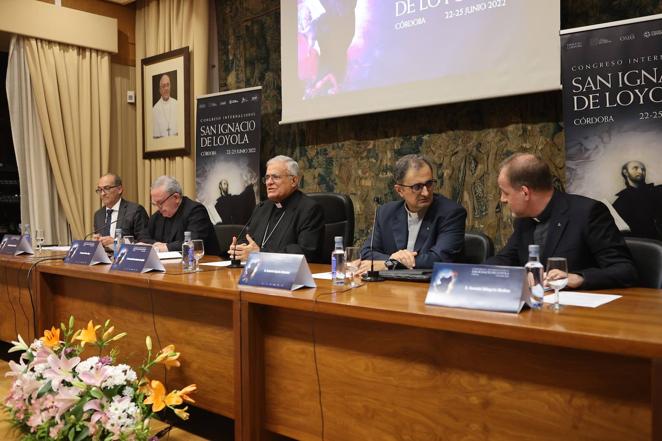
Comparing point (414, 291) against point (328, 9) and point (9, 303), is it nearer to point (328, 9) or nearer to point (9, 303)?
point (9, 303)

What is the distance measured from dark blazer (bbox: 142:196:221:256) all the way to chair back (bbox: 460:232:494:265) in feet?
5.80

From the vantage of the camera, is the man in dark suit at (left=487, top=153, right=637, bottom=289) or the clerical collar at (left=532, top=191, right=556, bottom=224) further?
the clerical collar at (left=532, top=191, right=556, bottom=224)

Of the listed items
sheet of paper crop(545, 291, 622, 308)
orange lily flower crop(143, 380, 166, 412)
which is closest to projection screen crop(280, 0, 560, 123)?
sheet of paper crop(545, 291, 622, 308)

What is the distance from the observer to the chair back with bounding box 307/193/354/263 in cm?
323

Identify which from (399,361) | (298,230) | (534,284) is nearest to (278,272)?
(399,361)

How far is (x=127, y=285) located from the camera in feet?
7.99

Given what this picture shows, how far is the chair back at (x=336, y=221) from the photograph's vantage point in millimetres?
3230

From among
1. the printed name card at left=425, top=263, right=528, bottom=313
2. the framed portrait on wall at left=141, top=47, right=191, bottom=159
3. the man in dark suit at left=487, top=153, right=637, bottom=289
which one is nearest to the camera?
the printed name card at left=425, top=263, right=528, bottom=313

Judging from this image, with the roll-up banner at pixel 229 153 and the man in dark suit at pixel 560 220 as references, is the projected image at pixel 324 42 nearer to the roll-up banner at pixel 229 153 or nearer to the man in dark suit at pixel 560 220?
the roll-up banner at pixel 229 153

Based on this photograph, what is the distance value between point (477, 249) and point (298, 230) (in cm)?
98

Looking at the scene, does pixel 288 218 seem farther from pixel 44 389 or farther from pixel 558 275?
pixel 558 275

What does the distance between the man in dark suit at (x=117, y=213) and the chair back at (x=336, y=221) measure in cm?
156

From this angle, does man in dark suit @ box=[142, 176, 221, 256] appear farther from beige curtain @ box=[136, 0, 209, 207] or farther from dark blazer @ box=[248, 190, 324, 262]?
beige curtain @ box=[136, 0, 209, 207]

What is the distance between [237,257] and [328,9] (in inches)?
86.9
